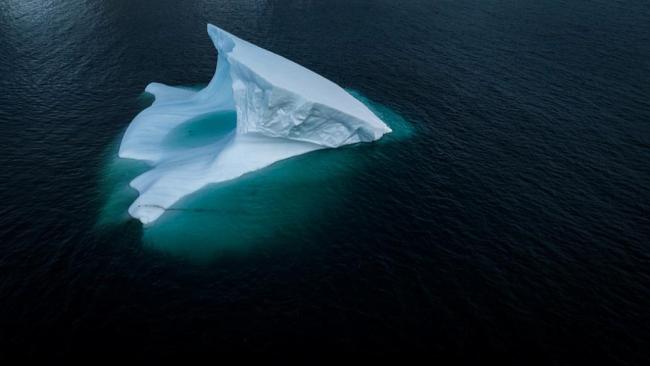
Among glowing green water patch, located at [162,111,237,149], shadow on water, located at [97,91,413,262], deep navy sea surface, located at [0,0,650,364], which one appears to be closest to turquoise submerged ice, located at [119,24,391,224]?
glowing green water patch, located at [162,111,237,149]

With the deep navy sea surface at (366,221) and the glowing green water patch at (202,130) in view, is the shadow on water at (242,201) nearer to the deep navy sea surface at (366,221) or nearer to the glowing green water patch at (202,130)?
the glowing green water patch at (202,130)

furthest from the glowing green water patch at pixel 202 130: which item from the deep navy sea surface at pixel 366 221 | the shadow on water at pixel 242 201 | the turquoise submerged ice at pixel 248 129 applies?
the deep navy sea surface at pixel 366 221

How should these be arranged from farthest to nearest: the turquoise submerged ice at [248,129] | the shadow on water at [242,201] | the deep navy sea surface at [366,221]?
the turquoise submerged ice at [248,129] → the shadow on water at [242,201] → the deep navy sea surface at [366,221]

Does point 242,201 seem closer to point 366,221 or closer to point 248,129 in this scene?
point 248,129

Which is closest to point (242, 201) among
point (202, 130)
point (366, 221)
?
point (366, 221)

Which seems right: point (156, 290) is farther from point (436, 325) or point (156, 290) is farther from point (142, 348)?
point (436, 325)

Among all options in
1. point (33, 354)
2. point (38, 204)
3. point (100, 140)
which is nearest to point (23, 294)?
point (33, 354)

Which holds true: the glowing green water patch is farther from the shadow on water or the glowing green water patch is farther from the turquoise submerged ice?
the turquoise submerged ice
